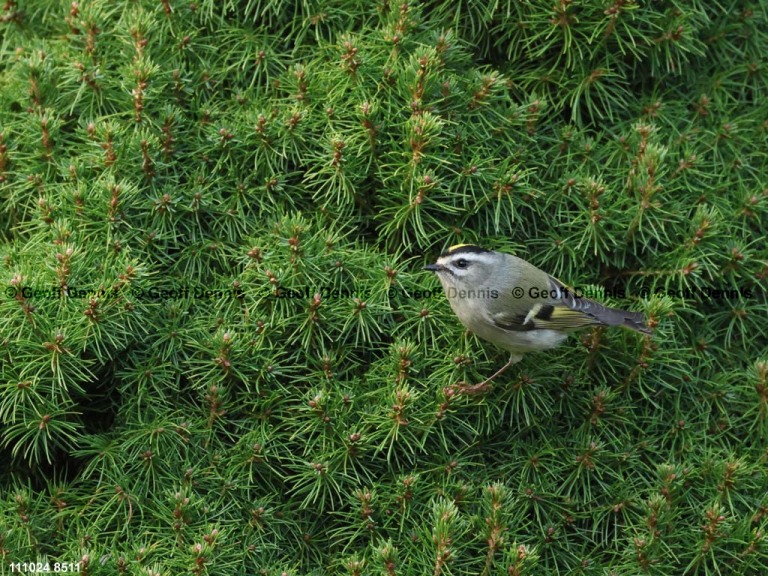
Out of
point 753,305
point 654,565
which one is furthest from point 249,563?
point 753,305

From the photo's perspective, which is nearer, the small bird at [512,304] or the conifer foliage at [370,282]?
the conifer foliage at [370,282]

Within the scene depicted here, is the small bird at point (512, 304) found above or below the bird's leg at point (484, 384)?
above

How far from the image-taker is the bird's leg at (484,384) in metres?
3.07

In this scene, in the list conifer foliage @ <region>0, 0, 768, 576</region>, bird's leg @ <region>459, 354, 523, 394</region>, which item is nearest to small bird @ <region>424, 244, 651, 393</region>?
bird's leg @ <region>459, 354, 523, 394</region>

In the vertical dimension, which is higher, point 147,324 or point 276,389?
point 147,324

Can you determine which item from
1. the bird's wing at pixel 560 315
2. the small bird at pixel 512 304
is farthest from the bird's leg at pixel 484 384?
the bird's wing at pixel 560 315

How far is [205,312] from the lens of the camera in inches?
127

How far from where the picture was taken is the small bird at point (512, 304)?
3129 mm

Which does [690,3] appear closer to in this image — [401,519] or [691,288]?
[691,288]

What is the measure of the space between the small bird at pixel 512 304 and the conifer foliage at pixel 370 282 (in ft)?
0.35

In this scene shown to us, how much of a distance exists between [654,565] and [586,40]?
2251mm

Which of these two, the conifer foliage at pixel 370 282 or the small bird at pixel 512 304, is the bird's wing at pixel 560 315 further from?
the conifer foliage at pixel 370 282

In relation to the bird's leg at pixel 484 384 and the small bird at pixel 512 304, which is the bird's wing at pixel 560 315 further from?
the bird's leg at pixel 484 384

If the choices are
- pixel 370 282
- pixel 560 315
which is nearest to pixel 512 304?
pixel 560 315
